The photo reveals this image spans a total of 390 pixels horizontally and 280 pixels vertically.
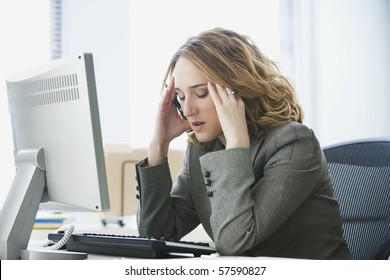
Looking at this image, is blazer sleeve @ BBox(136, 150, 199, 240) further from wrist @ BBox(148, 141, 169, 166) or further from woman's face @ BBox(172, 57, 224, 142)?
woman's face @ BBox(172, 57, 224, 142)

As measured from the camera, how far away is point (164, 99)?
60.1 inches

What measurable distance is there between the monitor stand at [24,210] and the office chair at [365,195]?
74 cm

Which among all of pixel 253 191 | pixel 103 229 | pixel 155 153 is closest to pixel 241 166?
pixel 253 191

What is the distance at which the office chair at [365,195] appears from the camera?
53.7 inches

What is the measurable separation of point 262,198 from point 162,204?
39 cm

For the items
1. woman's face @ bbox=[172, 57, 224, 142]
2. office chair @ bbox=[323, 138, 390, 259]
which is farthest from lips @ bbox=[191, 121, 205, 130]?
office chair @ bbox=[323, 138, 390, 259]

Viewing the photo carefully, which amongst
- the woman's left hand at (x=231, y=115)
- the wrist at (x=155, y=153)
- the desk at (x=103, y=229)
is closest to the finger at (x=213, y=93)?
the woman's left hand at (x=231, y=115)

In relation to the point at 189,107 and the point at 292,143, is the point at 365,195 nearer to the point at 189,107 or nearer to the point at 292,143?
the point at 292,143

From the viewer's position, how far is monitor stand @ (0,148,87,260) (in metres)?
1.10

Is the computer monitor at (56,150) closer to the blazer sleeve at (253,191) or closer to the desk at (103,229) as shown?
the blazer sleeve at (253,191)

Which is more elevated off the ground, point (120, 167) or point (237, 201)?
point (237, 201)

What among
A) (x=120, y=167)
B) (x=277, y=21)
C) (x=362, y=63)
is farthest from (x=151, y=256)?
(x=362, y=63)
